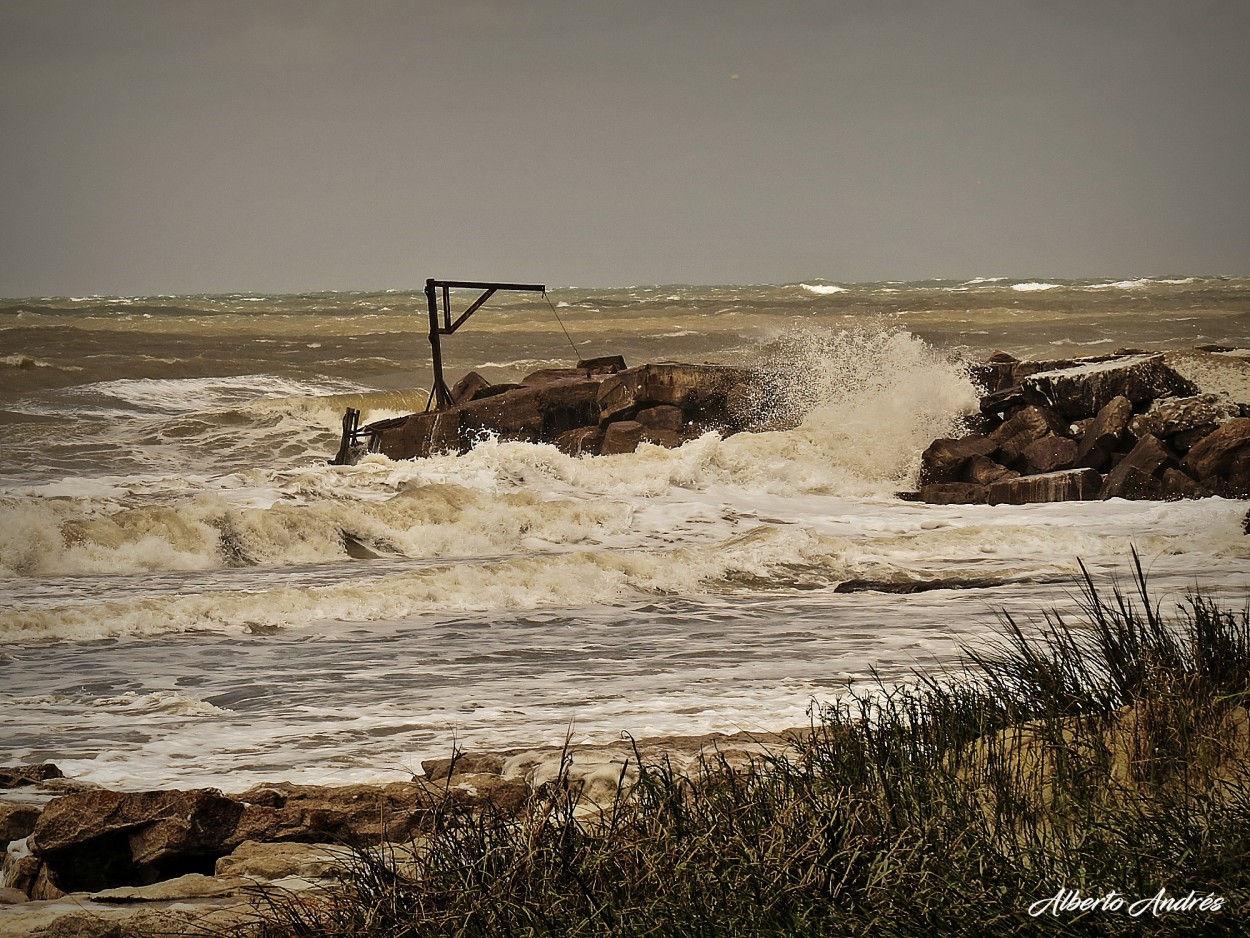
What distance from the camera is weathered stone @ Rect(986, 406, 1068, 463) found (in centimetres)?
1234

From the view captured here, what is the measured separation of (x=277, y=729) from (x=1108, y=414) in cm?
968

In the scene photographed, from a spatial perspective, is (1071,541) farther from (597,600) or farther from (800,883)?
(800,883)

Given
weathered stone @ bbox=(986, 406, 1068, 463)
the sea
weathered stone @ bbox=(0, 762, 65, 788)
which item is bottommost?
the sea

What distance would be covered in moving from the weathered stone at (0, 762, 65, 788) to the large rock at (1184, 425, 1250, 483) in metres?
10.1

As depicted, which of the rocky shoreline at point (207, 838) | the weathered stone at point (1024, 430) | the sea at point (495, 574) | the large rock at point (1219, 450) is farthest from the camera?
the weathered stone at point (1024, 430)

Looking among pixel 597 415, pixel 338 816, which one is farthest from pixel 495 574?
pixel 597 415

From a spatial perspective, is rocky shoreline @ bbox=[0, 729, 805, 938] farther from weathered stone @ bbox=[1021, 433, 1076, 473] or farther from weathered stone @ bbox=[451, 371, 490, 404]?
weathered stone @ bbox=[451, 371, 490, 404]

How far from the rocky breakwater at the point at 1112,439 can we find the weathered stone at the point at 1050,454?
0.01 meters

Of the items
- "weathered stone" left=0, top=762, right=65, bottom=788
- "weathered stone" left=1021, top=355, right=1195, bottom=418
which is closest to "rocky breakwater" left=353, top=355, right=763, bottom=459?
"weathered stone" left=1021, top=355, right=1195, bottom=418

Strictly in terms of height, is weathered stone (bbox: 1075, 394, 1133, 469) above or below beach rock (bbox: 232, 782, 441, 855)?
above

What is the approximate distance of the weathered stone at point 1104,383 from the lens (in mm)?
11969
